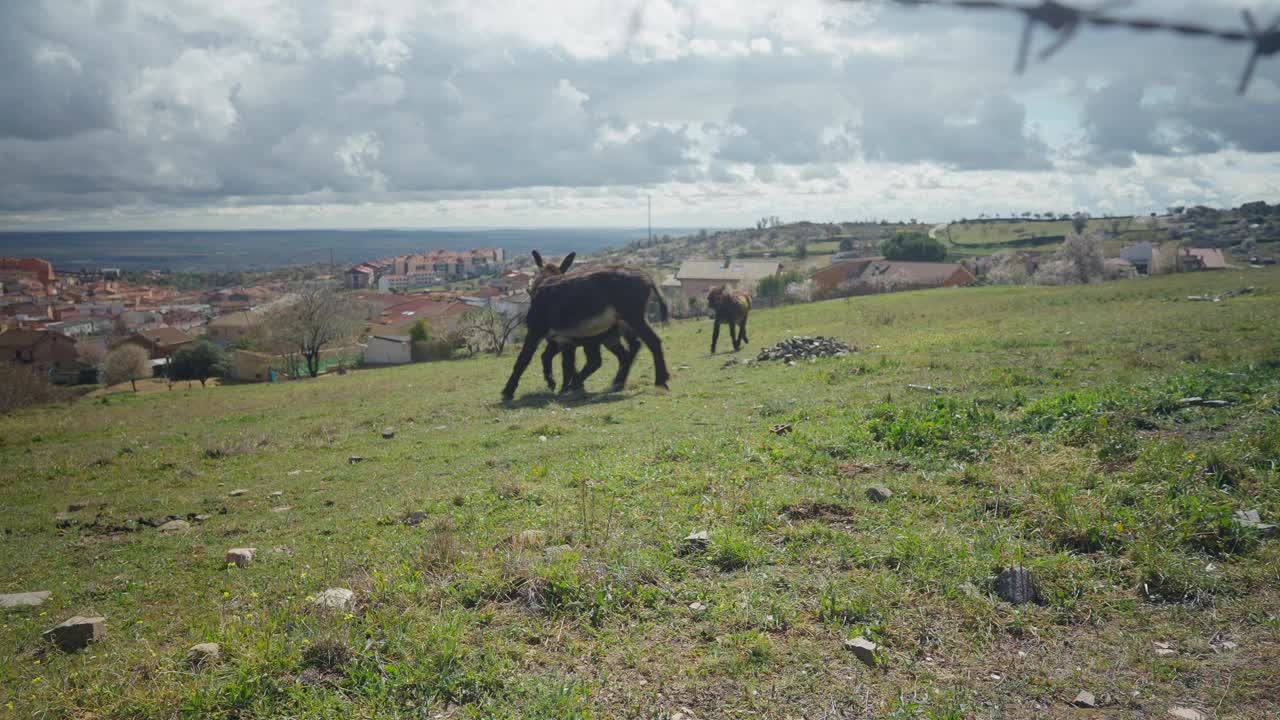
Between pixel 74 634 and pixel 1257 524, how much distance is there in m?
8.83

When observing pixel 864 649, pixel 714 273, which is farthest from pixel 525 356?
pixel 714 273

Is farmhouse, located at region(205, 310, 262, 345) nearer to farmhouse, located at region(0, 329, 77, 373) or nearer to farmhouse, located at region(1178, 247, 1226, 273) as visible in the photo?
farmhouse, located at region(0, 329, 77, 373)

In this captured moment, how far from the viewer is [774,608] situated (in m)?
5.05

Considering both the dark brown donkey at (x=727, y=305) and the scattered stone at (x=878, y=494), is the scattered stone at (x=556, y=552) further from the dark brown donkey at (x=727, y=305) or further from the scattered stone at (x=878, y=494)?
the dark brown donkey at (x=727, y=305)

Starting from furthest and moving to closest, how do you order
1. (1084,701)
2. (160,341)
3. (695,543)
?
(160,341) → (695,543) → (1084,701)

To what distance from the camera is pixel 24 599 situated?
5.92m

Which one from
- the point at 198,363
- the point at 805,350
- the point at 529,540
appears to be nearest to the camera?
the point at 529,540

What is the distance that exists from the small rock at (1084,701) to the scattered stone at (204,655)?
16.9 feet

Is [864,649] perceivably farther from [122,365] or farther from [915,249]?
[915,249]

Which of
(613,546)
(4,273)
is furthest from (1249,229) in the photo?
(4,273)

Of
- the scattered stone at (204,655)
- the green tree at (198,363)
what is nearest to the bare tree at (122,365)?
the green tree at (198,363)

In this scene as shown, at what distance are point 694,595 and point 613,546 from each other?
3.28 ft

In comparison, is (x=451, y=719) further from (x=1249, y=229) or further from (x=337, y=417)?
(x=1249, y=229)

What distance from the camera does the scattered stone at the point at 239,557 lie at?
6.61 meters
